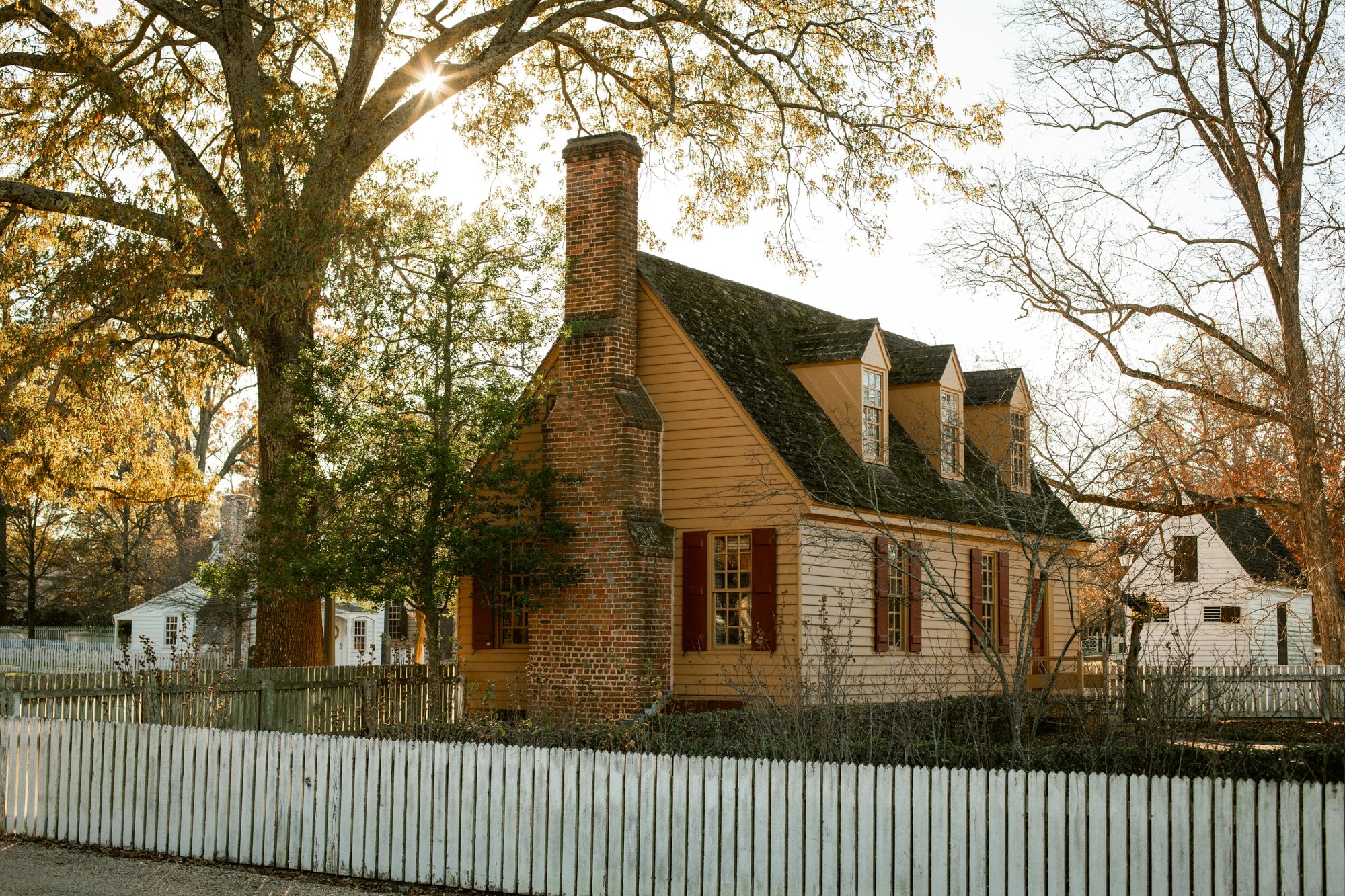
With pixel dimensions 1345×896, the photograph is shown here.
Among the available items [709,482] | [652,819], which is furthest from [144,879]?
[709,482]

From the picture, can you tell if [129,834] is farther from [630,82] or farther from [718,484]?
[630,82]

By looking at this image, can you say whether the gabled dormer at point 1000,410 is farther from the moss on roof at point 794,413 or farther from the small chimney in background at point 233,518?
the small chimney in background at point 233,518

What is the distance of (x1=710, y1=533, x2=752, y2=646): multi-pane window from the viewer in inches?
720

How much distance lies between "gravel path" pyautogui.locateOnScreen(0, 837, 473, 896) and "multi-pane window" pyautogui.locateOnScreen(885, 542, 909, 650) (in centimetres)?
1150

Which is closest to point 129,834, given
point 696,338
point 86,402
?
point 696,338

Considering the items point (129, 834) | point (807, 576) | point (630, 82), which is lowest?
point (129, 834)

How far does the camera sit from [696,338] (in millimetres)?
18859

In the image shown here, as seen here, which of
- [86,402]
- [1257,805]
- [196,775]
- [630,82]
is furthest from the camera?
[630,82]

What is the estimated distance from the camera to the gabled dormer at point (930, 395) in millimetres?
22547

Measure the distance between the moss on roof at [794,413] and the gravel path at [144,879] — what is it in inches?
354

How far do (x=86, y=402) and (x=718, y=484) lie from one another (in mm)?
10896

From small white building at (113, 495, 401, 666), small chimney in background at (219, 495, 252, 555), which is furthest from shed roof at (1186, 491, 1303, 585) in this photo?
small chimney in background at (219, 495, 252, 555)

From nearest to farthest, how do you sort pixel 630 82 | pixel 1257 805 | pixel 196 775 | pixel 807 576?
pixel 1257 805 → pixel 196 775 → pixel 807 576 → pixel 630 82

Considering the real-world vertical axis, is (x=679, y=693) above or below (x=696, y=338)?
below
